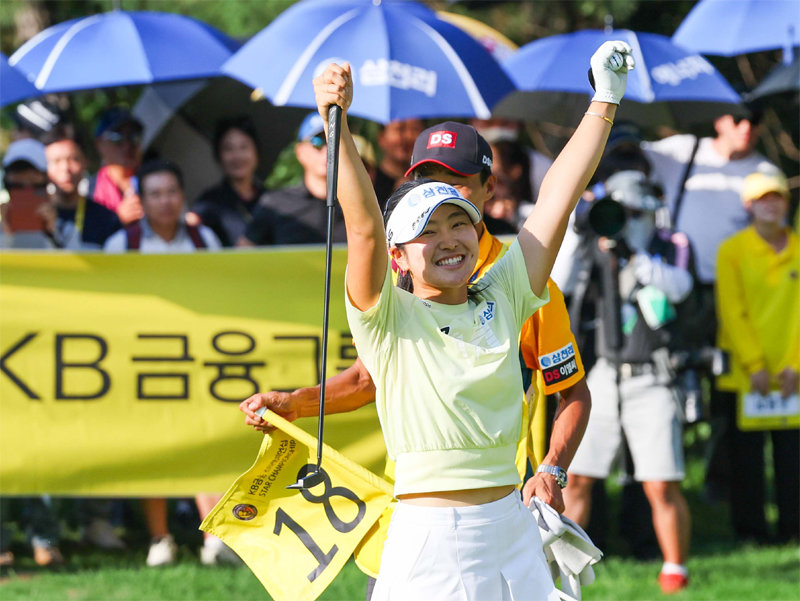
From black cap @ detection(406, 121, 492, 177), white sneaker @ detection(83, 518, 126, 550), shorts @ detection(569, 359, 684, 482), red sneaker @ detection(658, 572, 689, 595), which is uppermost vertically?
black cap @ detection(406, 121, 492, 177)

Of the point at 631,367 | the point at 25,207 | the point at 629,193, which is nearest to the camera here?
the point at 631,367

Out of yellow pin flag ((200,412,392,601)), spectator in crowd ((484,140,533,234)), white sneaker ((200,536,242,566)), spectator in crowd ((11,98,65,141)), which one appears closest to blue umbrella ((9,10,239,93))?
spectator in crowd ((11,98,65,141))

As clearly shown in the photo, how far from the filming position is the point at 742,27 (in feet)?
27.6

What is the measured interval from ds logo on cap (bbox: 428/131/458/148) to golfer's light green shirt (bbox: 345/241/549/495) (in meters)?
0.84

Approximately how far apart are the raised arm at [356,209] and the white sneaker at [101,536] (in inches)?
187

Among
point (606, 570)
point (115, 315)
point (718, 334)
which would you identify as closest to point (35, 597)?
point (115, 315)

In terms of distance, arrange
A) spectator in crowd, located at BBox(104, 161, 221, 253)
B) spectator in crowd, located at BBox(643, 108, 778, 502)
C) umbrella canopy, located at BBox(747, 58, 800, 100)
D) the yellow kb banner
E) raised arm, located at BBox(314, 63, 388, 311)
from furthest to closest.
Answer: umbrella canopy, located at BBox(747, 58, 800, 100)
spectator in crowd, located at BBox(643, 108, 778, 502)
spectator in crowd, located at BBox(104, 161, 221, 253)
the yellow kb banner
raised arm, located at BBox(314, 63, 388, 311)

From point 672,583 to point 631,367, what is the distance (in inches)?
45.2

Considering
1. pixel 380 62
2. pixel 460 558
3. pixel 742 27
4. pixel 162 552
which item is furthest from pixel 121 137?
pixel 460 558

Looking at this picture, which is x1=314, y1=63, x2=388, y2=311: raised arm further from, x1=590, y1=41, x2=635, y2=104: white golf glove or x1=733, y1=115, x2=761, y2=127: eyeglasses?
x1=733, y1=115, x2=761, y2=127: eyeglasses

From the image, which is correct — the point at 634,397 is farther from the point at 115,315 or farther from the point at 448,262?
the point at 448,262

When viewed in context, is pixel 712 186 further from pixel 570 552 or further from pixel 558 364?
pixel 570 552

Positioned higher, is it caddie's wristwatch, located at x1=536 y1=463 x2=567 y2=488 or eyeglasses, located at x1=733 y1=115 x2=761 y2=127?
eyeglasses, located at x1=733 y1=115 x2=761 y2=127

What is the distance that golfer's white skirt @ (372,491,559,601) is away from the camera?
3.13 m
